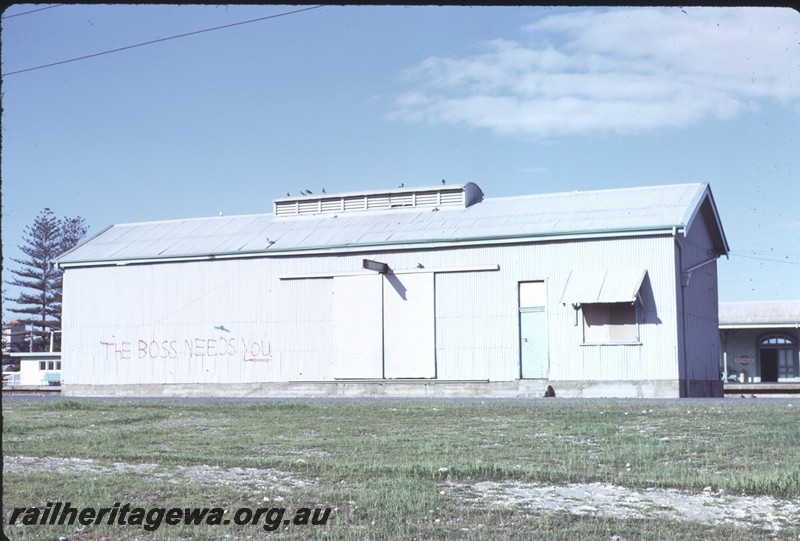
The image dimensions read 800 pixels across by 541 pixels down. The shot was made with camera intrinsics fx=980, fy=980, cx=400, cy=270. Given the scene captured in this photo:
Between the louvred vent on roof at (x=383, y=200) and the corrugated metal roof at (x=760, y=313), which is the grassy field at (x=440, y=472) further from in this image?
the corrugated metal roof at (x=760, y=313)

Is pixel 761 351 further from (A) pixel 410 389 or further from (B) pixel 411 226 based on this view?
(A) pixel 410 389

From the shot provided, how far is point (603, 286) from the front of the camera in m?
31.3

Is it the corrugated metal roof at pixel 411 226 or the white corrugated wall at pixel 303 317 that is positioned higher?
the corrugated metal roof at pixel 411 226

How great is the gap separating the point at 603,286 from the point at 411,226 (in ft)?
26.4

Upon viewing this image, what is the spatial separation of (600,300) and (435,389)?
653 centimetres

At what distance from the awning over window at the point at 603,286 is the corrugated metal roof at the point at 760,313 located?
79.7 feet

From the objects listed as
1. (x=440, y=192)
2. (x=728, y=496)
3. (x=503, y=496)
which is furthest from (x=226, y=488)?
(x=440, y=192)

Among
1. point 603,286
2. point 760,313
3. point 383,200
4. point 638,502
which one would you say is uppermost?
point 383,200

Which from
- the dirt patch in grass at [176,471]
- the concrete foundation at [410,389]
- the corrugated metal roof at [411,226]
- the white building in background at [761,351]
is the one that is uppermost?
the corrugated metal roof at [411,226]

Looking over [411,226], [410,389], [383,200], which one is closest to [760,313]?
[383,200]

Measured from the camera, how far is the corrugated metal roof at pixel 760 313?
5372cm

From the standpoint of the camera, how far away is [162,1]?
4.96 m

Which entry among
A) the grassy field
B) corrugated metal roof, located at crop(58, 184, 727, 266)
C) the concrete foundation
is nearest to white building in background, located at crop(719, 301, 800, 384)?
corrugated metal roof, located at crop(58, 184, 727, 266)

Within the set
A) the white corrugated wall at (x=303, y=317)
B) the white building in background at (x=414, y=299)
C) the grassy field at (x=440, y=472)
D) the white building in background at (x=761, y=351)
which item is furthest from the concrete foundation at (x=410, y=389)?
the white building in background at (x=761, y=351)
